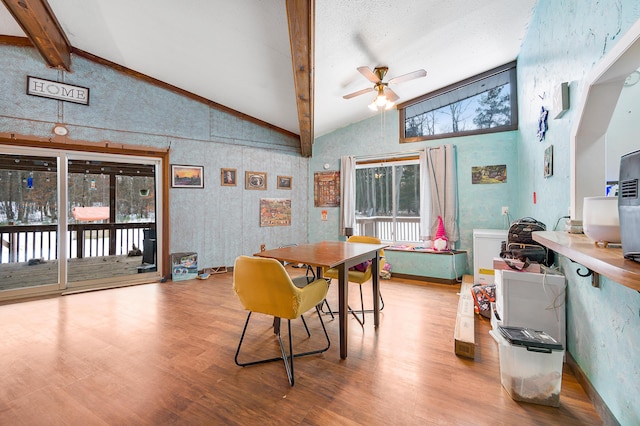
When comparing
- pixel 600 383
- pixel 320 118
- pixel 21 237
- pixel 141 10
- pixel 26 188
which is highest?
pixel 141 10

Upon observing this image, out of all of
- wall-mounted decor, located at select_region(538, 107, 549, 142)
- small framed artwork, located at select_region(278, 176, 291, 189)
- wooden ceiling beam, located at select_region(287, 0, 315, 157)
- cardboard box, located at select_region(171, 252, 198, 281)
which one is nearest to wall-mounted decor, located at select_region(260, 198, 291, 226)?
small framed artwork, located at select_region(278, 176, 291, 189)

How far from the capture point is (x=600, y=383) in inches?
62.5

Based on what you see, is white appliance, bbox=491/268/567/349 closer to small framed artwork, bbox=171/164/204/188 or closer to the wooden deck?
small framed artwork, bbox=171/164/204/188

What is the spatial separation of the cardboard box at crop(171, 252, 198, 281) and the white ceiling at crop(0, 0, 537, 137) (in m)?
2.90

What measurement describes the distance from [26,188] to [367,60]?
16.7 feet

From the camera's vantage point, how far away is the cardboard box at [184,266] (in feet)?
14.8

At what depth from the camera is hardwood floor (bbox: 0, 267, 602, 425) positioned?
1.56 meters

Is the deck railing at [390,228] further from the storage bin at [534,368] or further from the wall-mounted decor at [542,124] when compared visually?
the storage bin at [534,368]

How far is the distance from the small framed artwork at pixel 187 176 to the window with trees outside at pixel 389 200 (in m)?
3.06

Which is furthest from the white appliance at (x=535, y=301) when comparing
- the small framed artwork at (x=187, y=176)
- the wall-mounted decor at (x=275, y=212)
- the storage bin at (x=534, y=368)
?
the small framed artwork at (x=187, y=176)

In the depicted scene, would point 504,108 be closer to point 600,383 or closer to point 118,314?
point 600,383

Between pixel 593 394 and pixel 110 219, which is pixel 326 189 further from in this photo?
pixel 593 394

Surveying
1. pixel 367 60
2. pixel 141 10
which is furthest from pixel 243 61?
pixel 367 60

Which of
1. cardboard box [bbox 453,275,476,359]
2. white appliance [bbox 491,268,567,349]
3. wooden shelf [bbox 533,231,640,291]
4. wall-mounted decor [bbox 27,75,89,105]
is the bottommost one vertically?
cardboard box [bbox 453,275,476,359]
